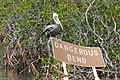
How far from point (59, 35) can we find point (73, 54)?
3.55 meters

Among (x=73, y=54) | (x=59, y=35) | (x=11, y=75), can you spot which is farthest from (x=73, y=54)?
(x=11, y=75)

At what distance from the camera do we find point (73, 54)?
13.9 ft

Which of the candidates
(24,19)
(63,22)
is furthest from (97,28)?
(24,19)

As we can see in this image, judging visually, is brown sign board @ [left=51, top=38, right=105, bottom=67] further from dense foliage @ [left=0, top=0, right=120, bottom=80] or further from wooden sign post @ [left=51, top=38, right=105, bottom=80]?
dense foliage @ [left=0, top=0, right=120, bottom=80]

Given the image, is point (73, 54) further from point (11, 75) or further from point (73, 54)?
point (11, 75)

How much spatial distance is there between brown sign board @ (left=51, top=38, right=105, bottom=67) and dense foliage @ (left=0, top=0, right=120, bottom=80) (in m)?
1.44

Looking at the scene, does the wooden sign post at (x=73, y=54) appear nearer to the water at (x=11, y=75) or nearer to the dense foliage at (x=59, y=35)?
the dense foliage at (x=59, y=35)

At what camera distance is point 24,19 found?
31.4 feet

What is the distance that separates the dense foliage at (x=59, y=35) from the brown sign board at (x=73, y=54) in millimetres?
1444

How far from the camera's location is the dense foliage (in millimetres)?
6688

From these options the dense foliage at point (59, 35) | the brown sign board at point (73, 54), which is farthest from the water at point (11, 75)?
the brown sign board at point (73, 54)

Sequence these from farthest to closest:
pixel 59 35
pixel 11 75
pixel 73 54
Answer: pixel 11 75, pixel 59 35, pixel 73 54

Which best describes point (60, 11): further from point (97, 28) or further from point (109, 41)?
point (109, 41)

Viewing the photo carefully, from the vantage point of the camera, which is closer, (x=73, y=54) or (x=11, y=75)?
(x=73, y=54)
